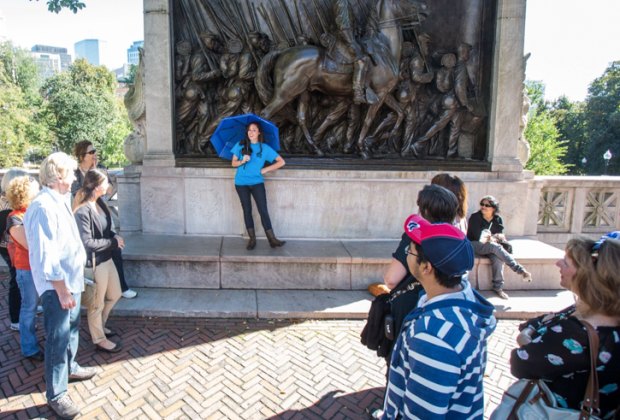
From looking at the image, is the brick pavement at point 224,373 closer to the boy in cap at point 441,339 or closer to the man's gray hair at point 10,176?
the man's gray hair at point 10,176

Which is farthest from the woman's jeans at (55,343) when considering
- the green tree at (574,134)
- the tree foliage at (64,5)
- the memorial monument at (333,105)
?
the green tree at (574,134)

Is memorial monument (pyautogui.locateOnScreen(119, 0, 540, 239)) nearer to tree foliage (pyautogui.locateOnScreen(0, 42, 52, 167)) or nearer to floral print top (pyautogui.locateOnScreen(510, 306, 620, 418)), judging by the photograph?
floral print top (pyautogui.locateOnScreen(510, 306, 620, 418))

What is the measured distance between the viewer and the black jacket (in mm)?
3869

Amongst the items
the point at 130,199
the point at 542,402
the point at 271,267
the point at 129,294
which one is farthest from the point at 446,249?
the point at 130,199

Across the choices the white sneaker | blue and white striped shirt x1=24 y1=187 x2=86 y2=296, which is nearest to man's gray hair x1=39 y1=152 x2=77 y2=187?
blue and white striped shirt x1=24 y1=187 x2=86 y2=296

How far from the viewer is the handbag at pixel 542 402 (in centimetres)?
185

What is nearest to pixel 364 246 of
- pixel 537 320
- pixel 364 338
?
pixel 364 338

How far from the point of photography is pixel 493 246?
5.80 meters

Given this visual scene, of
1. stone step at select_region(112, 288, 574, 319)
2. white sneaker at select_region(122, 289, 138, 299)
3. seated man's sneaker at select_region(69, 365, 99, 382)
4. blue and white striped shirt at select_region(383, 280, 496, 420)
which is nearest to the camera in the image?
blue and white striped shirt at select_region(383, 280, 496, 420)

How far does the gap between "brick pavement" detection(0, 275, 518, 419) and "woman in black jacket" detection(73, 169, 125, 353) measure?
0.34 meters

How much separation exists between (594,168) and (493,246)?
148ft

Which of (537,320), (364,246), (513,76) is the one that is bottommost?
(364,246)

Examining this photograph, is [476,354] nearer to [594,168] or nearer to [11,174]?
[11,174]

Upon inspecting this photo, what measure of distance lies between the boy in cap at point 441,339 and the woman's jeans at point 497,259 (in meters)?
4.29
